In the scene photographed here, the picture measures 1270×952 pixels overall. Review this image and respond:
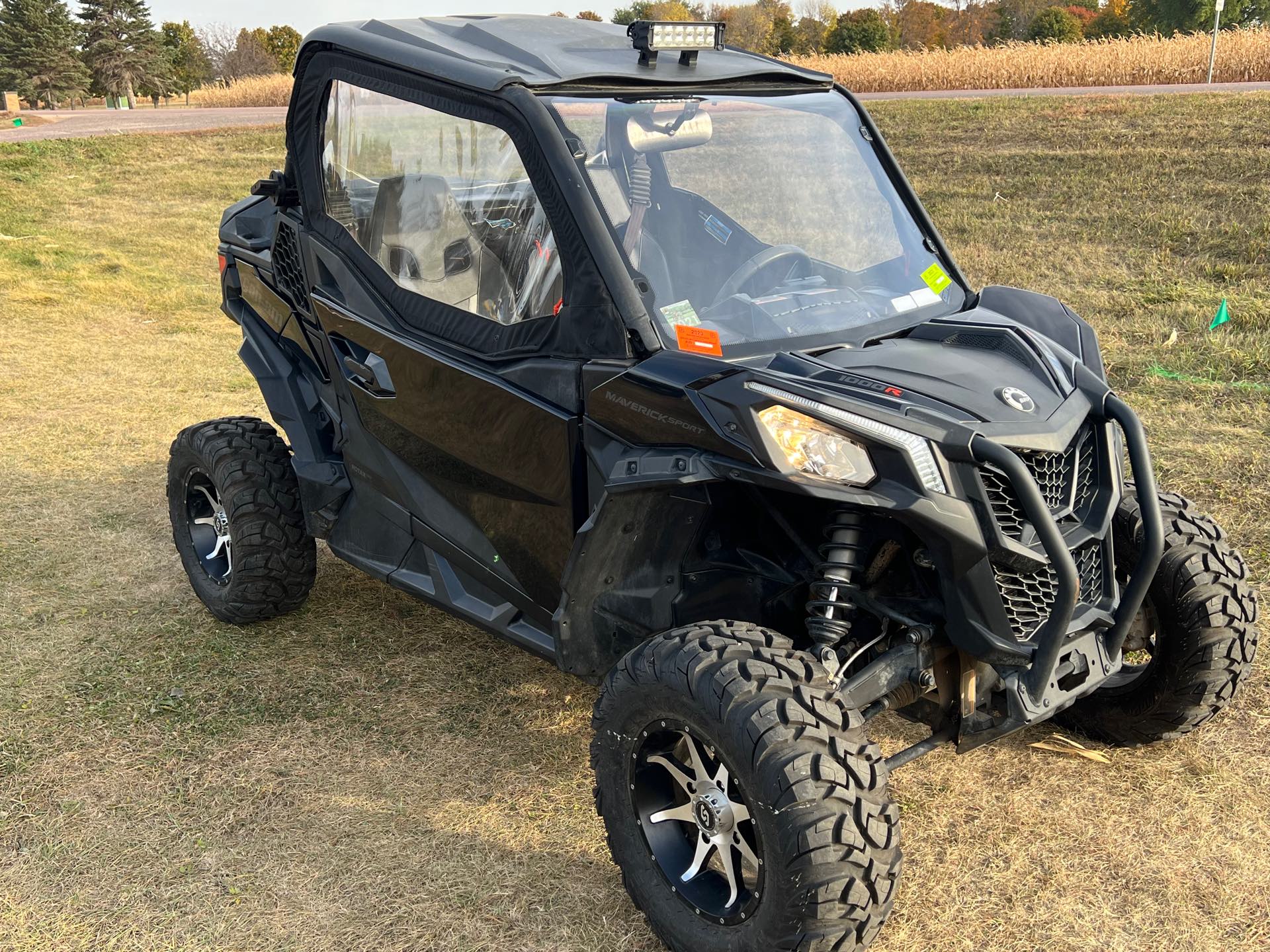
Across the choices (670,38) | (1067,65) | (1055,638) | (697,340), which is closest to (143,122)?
(1067,65)

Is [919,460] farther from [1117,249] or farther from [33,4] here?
[33,4]

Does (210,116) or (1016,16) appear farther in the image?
(1016,16)

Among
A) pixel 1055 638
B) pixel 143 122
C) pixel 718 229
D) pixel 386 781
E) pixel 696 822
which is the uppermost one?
pixel 718 229

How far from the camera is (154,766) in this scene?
3.78 m

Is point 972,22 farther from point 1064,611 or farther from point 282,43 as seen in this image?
point 1064,611

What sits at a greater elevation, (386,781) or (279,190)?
(279,190)

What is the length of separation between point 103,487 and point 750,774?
496cm

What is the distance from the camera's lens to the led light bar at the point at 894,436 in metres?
2.57

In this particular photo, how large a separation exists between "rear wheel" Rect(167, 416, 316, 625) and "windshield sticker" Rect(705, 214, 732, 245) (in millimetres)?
2067

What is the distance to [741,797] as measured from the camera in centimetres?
273

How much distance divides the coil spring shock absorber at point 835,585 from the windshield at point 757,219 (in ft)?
1.76

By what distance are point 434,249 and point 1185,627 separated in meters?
2.48

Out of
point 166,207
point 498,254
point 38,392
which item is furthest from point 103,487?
point 166,207

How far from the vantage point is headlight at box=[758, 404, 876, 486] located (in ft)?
8.66
